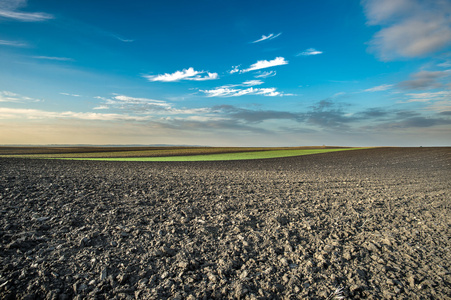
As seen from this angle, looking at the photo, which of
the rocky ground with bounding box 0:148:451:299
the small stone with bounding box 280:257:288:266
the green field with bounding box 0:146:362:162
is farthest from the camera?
the green field with bounding box 0:146:362:162

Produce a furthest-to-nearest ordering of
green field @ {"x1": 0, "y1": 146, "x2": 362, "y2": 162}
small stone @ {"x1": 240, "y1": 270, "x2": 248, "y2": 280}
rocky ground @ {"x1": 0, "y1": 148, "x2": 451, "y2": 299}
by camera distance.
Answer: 1. green field @ {"x1": 0, "y1": 146, "x2": 362, "y2": 162}
2. small stone @ {"x1": 240, "y1": 270, "x2": 248, "y2": 280}
3. rocky ground @ {"x1": 0, "y1": 148, "x2": 451, "y2": 299}

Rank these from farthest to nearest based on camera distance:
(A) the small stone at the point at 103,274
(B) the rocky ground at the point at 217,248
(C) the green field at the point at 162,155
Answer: (C) the green field at the point at 162,155 → (A) the small stone at the point at 103,274 → (B) the rocky ground at the point at 217,248

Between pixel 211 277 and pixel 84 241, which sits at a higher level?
pixel 84 241

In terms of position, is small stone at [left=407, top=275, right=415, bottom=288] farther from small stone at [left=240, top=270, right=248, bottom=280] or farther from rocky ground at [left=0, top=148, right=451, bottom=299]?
small stone at [left=240, top=270, right=248, bottom=280]

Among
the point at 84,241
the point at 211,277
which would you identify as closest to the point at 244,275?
the point at 211,277

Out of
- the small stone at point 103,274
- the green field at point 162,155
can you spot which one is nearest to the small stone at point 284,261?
the small stone at point 103,274

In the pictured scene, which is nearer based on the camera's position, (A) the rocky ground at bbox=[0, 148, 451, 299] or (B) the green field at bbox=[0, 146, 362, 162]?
(A) the rocky ground at bbox=[0, 148, 451, 299]

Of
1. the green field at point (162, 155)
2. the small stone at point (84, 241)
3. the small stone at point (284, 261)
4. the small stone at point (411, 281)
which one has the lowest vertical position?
the small stone at point (411, 281)

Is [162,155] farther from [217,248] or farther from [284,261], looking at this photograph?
[284,261]

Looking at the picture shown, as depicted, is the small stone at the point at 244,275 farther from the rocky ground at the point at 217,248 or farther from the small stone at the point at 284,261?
the small stone at the point at 284,261

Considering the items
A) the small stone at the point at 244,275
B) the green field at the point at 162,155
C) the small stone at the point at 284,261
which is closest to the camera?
the small stone at the point at 244,275

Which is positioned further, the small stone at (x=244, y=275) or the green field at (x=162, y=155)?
the green field at (x=162, y=155)

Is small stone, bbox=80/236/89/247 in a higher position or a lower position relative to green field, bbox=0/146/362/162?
lower

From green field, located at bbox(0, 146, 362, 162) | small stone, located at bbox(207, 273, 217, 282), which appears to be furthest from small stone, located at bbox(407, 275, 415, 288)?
green field, located at bbox(0, 146, 362, 162)
